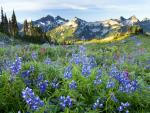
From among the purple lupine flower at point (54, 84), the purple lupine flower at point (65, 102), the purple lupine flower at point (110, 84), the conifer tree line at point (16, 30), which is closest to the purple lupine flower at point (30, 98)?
the purple lupine flower at point (65, 102)

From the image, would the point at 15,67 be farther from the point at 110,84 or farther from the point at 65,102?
the point at 110,84

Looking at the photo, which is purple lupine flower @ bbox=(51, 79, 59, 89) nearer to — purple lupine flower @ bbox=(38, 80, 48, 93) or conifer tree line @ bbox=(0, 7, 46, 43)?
purple lupine flower @ bbox=(38, 80, 48, 93)

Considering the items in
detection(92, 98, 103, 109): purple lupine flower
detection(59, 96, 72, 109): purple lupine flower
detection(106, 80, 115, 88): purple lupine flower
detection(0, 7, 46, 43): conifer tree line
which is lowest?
detection(0, 7, 46, 43): conifer tree line

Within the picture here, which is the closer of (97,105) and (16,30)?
(97,105)

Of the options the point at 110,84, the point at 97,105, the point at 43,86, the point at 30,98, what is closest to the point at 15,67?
the point at 43,86

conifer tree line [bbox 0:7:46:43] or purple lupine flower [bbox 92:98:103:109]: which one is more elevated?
purple lupine flower [bbox 92:98:103:109]

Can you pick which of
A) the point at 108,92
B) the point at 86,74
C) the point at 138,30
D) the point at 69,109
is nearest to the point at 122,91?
the point at 108,92

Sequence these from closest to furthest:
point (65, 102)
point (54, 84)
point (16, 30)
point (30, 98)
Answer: point (30, 98)
point (65, 102)
point (54, 84)
point (16, 30)

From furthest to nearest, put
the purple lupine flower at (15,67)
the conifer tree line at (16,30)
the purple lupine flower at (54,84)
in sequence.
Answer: the conifer tree line at (16,30) → the purple lupine flower at (54,84) → the purple lupine flower at (15,67)

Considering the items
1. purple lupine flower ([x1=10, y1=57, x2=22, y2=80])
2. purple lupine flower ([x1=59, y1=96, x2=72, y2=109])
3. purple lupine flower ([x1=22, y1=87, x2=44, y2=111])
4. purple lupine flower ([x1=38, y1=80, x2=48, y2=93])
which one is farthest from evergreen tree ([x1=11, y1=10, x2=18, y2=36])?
purple lupine flower ([x1=22, y1=87, x2=44, y2=111])

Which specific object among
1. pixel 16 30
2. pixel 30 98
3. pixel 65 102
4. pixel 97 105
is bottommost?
pixel 16 30

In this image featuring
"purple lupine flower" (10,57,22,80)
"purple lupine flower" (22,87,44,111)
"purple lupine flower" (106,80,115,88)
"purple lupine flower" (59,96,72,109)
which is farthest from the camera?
"purple lupine flower" (106,80,115,88)

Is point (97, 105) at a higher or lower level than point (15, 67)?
lower

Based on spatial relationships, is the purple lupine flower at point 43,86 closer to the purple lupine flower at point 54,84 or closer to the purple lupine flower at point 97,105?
the purple lupine flower at point 54,84
